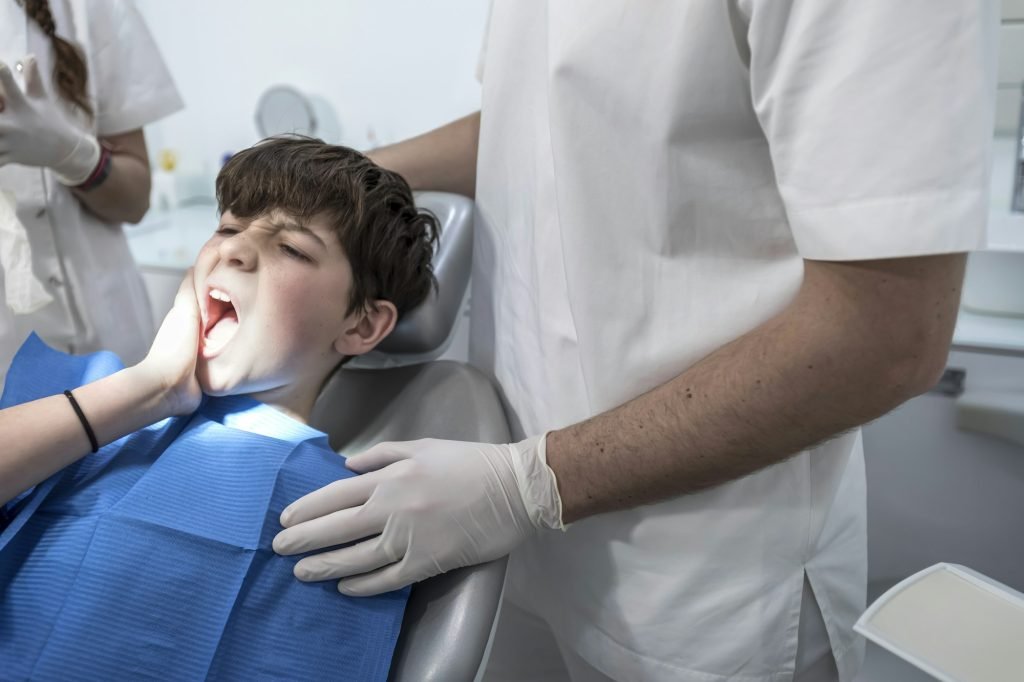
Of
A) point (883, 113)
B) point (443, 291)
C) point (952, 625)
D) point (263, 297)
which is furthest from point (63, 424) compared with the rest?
point (952, 625)

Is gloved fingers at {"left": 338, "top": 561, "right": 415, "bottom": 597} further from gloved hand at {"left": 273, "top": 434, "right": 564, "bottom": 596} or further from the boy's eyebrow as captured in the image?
the boy's eyebrow

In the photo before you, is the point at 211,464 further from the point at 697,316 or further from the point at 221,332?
the point at 697,316

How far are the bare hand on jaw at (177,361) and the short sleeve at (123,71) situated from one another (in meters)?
0.74

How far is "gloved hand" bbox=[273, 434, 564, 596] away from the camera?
91 cm

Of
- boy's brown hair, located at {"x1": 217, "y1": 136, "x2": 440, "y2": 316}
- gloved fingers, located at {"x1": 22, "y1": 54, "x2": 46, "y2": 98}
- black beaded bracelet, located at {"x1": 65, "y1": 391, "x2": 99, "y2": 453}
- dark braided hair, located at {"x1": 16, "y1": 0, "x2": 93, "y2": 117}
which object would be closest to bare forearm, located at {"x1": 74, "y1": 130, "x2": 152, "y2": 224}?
dark braided hair, located at {"x1": 16, "y1": 0, "x2": 93, "y2": 117}

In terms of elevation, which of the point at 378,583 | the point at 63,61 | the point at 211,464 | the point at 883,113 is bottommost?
the point at 378,583

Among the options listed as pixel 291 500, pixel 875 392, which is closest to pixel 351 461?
pixel 291 500

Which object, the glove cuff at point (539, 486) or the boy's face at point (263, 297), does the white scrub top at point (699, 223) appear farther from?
the boy's face at point (263, 297)

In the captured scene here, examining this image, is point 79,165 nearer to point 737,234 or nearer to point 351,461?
point 351,461

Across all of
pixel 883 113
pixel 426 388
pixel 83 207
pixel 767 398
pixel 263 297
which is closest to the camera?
pixel 883 113

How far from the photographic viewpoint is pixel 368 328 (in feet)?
3.92

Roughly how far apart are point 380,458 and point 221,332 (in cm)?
27

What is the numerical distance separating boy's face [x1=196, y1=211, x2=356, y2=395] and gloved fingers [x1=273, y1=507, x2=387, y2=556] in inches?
Answer: 9.1

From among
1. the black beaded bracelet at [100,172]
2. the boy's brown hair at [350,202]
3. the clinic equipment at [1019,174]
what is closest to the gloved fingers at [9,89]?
the black beaded bracelet at [100,172]
